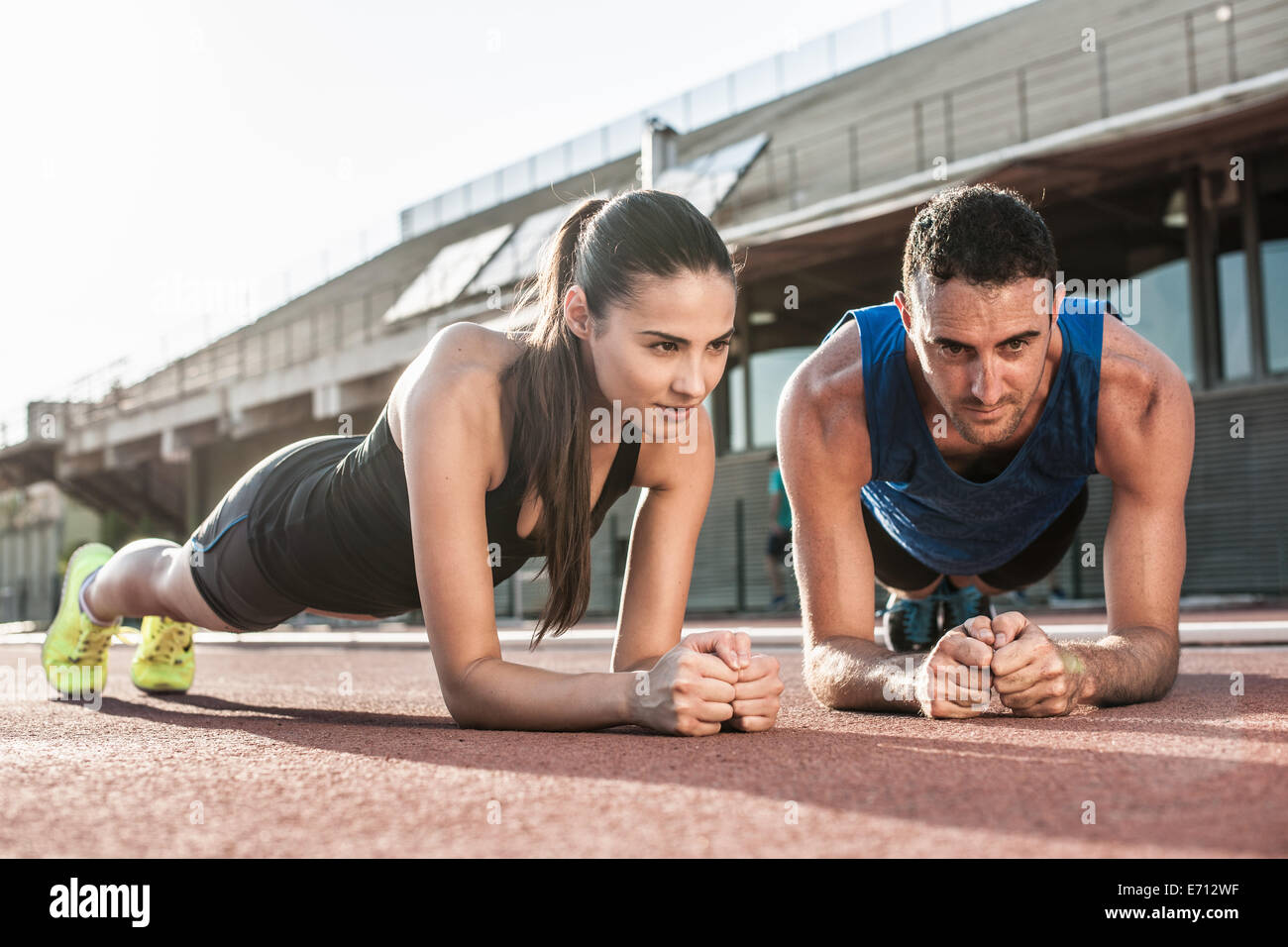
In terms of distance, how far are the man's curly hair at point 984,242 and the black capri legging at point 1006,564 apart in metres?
1.32

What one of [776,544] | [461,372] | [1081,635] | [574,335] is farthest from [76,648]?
[776,544]

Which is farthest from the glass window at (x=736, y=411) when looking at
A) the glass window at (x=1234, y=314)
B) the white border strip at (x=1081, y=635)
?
the glass window at (x=1234, y=314)

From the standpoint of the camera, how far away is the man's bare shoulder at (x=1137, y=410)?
9.30 ft

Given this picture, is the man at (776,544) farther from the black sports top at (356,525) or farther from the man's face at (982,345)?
the man's face at (982,345)

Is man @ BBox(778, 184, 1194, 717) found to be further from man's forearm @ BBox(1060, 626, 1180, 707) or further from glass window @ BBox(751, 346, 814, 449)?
glass window @ BBox(751, 346, 814, 449)

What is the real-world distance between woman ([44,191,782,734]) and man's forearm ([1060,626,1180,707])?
2.60ft

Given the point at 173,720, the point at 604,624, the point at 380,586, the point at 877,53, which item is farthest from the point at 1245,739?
the point at 877,53

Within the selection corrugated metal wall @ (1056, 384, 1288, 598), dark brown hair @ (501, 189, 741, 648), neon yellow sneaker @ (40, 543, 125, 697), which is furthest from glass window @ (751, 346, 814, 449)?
dark brown hair @ (501, 189, 741, 648)

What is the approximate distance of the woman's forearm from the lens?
93.5 inches

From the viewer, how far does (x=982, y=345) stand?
253cm

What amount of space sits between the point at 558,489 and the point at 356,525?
2.15 ft

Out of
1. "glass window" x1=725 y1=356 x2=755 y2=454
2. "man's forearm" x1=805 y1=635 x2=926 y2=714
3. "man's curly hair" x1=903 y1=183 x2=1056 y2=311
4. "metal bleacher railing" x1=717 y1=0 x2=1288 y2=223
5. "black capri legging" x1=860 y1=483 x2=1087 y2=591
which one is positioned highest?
"metal bleacher railing" x1=717 y1=0 x2=1288 y2=223
